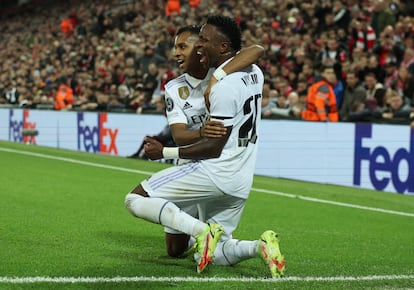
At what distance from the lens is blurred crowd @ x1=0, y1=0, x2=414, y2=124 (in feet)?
46.5

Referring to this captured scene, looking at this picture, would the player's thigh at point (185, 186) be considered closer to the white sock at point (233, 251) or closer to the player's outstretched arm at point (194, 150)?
the player's outstretched arm at point (194, 150)

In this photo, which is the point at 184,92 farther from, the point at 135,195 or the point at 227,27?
the point at 135,195

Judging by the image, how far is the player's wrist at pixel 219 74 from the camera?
5.38 meters

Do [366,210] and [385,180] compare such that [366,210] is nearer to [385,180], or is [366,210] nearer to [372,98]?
[385,180]

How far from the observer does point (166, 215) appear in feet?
17.7

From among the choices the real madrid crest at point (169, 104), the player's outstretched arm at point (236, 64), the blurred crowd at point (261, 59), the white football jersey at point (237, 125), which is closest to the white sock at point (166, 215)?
the white football jersey at point (237, 125)

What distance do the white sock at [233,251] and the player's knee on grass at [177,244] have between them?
334mm

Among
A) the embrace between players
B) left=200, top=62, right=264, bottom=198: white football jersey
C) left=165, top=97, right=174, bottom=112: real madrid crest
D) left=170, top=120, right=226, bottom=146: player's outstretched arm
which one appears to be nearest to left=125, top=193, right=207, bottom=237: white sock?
the embrace between players

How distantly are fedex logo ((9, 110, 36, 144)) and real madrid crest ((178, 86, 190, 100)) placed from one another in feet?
52.4

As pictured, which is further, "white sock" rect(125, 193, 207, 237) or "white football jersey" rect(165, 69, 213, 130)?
"white football jersey" rect(165, 69, 213, 130)

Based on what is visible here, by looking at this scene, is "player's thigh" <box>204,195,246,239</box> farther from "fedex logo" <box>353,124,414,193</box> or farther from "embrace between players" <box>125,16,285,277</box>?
"fedex logo" <box>353,124,414,193</box>

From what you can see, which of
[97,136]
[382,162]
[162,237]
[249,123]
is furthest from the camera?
[97,136]

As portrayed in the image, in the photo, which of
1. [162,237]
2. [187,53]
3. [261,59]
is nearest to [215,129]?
[187,53]

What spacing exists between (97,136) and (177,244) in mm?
12767
